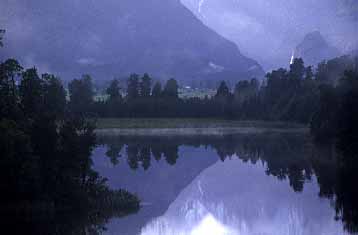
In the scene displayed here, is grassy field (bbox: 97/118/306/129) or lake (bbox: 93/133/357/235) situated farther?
grassy field (bbox: 97/118/306/129)

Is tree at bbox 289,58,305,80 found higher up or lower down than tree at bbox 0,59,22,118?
higher up

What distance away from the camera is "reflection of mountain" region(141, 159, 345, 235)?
34784 mm

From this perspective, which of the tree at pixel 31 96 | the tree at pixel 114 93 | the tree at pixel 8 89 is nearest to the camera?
the tree at pixel 8 89

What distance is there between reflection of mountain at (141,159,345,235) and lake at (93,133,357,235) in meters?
0.05

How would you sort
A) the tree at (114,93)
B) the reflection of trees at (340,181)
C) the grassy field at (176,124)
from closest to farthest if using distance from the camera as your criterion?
the reflection of trees at (340,181) < the grassy field at (176,124) < the tree at (114,93)

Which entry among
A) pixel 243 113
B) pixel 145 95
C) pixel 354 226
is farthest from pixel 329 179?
pixel 145 95

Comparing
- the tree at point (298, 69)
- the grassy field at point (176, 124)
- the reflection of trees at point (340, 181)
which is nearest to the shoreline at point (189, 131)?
the grassy field at point (176, 124)

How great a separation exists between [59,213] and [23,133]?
16.9 ft

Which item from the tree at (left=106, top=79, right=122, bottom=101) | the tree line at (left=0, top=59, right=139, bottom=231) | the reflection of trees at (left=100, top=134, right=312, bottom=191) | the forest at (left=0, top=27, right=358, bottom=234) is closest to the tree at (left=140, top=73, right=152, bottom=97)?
the tree at (left=106, top=79, right=122, bottom=101)

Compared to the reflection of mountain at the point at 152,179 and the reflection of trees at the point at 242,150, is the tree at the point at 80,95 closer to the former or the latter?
the reflection of trees at the point at 242,150

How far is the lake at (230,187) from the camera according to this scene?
35594 millimetres

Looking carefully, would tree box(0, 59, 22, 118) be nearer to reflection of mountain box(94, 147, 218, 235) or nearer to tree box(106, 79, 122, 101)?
reflection of mountain box(94, 147, 218, 235)

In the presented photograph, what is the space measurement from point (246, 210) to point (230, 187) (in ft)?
37.0

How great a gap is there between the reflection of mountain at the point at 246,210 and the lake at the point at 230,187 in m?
0.05
